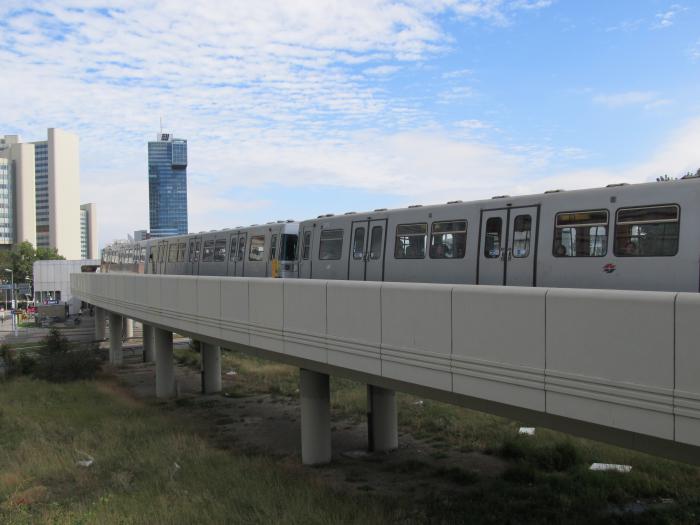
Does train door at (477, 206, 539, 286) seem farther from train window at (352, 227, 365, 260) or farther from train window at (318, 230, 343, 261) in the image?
train window at (318, 230, 343, 261)

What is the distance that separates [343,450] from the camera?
21.0 meters

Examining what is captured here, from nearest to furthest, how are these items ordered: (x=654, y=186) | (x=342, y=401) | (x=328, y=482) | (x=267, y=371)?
(x=654, y=186)
(x=328, y=482)
(x=342, y=401)
(x=267, y=371)

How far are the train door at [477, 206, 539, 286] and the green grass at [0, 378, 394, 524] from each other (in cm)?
569

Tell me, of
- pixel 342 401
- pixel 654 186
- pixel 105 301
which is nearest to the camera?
pixel 654 186

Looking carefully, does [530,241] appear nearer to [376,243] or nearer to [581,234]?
[581,234]

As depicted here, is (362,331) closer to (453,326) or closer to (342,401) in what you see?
(453,326)

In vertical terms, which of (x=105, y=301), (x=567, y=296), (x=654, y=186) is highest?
(x=654, y=186)

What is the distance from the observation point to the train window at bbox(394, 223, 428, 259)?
15125mm

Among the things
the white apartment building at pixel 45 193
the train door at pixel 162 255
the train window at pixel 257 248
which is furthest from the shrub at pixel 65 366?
the white apartment building at pixel 45 193

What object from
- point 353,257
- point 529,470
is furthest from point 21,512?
point 529,470

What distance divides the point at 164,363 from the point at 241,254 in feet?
36.1

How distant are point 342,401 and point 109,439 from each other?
36.2 ft

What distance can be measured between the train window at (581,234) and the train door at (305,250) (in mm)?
9424

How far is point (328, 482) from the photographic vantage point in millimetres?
17094
